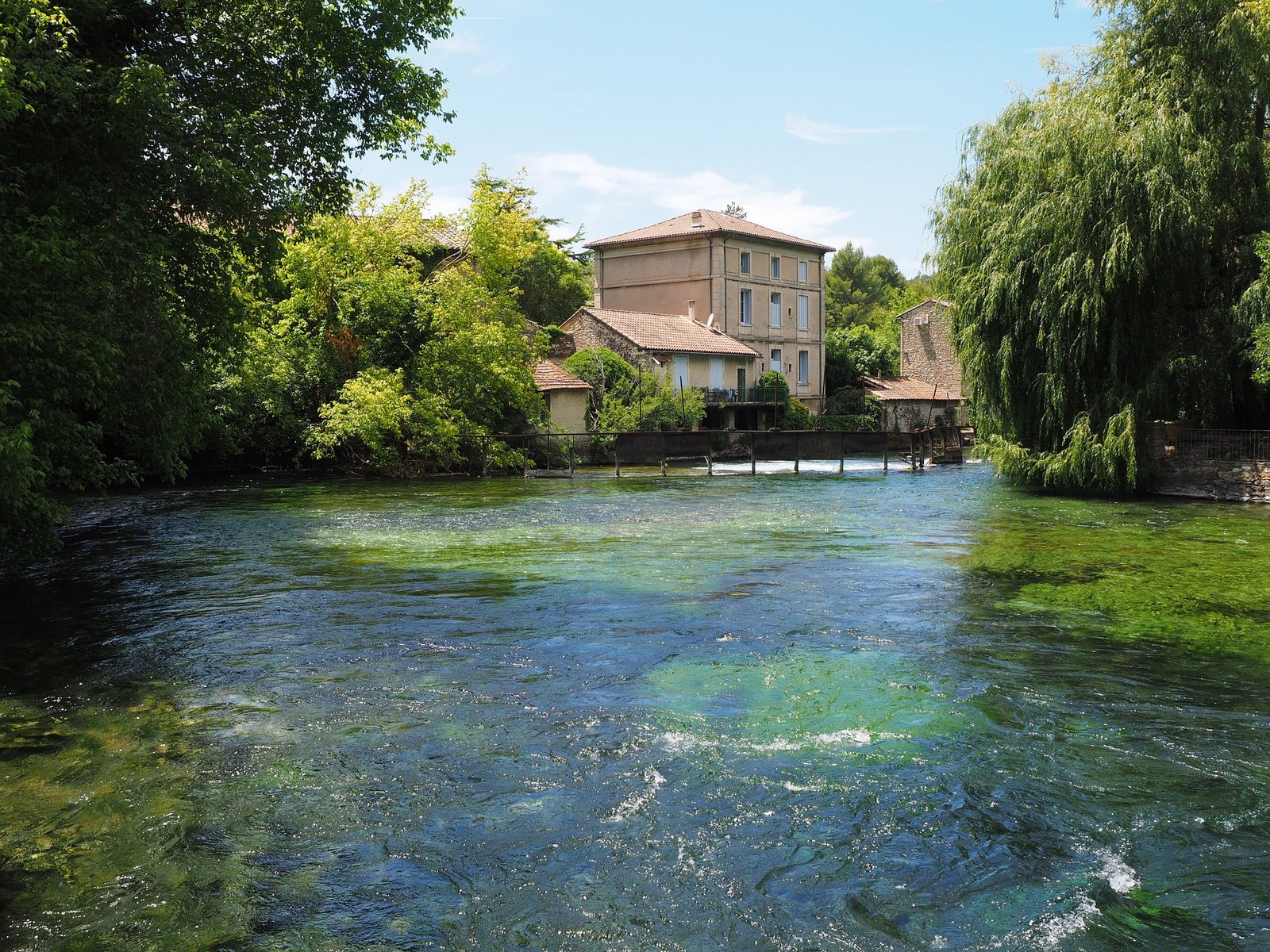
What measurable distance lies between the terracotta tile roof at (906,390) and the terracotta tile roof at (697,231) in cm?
921

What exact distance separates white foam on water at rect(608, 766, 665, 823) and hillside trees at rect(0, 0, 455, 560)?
6.77 meters

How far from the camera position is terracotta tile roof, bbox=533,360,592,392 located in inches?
1678

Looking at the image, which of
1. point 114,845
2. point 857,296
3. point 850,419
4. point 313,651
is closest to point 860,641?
point 313,651

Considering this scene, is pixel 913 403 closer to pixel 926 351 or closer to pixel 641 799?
pixel 926 351

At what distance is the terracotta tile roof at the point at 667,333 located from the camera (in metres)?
48.2

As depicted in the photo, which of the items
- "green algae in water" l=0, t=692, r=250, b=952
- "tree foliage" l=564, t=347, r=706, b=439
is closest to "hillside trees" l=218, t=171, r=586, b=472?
"tree foliage" l=564, t=347, r=706, b=439

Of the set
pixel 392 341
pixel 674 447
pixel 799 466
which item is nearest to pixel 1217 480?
pixel 799 466

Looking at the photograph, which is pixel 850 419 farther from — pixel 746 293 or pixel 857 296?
pixel 857 296

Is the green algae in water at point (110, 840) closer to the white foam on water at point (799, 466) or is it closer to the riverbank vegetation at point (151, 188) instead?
the riverbank vegetation at point (151, 188)

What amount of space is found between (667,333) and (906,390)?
1778 cm

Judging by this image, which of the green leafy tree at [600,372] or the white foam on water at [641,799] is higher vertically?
the green leafy tree at [600,372]

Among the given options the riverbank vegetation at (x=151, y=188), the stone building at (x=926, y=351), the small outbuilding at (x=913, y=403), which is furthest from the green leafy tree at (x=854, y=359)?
the riverbank vegetation at (x=151, y=188)

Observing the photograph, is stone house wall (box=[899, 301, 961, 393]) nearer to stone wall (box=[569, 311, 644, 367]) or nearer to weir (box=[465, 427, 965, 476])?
weir (box=[465, 427, 965, 476])

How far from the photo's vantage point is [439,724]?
8.21 metres
